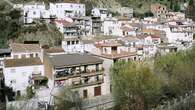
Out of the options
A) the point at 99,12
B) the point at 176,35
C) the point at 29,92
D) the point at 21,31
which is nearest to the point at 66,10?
the point at 99,12

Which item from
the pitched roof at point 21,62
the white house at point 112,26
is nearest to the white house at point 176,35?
the white house at point 112,26

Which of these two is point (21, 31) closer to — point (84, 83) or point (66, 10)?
point (66, 10)

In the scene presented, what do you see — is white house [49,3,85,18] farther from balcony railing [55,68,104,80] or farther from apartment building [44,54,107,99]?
balcony railing [55,68,104,80]

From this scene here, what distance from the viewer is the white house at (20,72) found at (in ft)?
102

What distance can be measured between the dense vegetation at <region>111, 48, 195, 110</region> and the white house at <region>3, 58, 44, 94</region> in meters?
7.67

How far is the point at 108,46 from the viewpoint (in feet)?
123

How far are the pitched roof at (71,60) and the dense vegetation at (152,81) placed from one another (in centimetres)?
253

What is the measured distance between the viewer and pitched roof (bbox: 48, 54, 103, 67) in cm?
3203

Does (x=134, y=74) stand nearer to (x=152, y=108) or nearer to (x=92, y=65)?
(x=152, y=108)

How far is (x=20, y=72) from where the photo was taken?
3173 cm

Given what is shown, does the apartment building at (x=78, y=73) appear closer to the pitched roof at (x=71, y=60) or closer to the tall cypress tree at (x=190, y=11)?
the pitched roof at (x=71, y=60)

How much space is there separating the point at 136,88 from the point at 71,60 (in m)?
7.90

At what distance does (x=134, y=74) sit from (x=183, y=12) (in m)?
61.9

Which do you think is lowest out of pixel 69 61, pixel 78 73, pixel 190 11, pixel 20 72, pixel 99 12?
pixel 78 73
